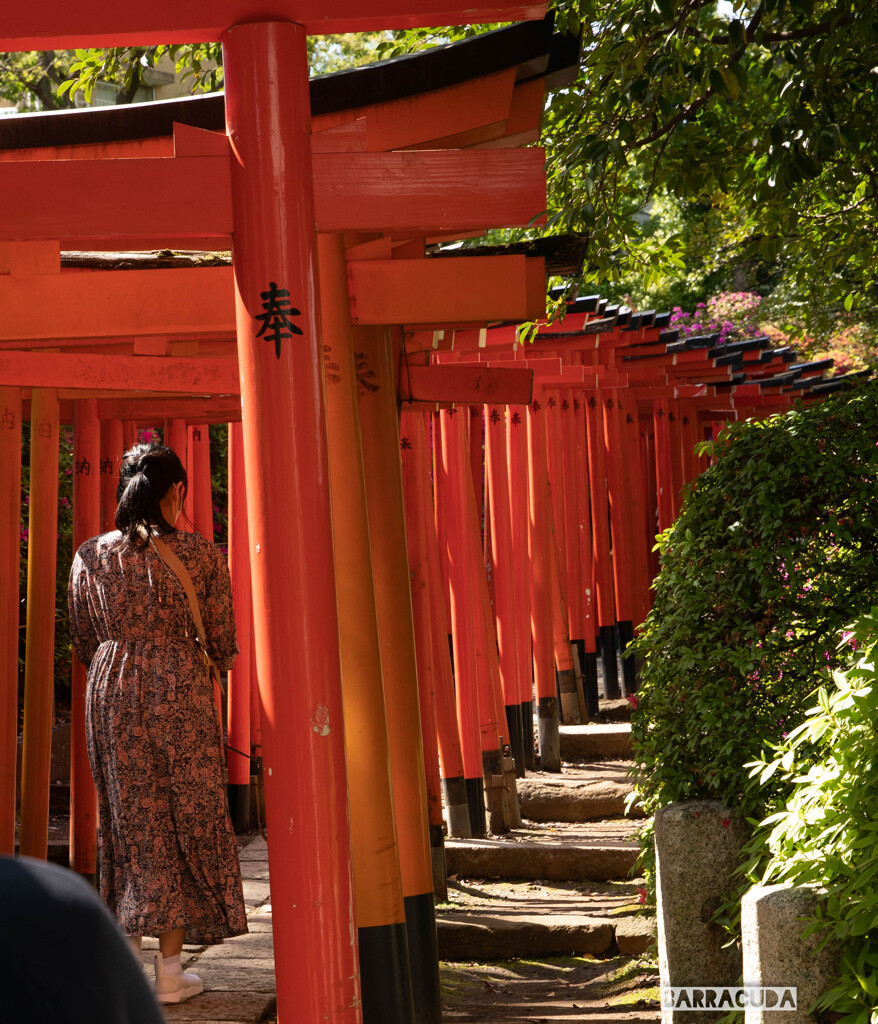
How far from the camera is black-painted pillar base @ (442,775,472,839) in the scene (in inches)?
281

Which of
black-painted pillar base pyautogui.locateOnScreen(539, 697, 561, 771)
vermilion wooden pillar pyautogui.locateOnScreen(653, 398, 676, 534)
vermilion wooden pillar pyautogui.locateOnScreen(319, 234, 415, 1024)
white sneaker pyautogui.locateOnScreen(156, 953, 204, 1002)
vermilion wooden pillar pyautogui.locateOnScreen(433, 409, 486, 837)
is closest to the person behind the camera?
vermilion wooden pillar pyautogui.locateOnScreen(319, 234, 415, 1024)

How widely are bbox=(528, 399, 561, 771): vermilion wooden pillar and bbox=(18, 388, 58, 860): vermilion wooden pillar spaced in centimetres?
467

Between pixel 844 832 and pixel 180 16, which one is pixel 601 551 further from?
pixel 180 16

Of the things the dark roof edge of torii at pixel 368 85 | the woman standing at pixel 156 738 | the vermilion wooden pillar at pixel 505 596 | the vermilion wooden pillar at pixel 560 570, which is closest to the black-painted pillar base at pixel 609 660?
the vermilion wooden pillar at pixel 560 570

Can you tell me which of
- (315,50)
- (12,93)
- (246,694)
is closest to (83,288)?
(246,694)

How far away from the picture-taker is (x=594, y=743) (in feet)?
30.8

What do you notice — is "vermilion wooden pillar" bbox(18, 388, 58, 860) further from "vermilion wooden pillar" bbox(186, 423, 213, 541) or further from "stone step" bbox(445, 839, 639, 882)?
"stone step" bbox(445, 839, 639, 882)

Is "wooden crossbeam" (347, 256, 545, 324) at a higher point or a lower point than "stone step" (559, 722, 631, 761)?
higher

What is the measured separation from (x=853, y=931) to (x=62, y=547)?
7.59 meters

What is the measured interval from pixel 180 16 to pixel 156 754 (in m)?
2.59

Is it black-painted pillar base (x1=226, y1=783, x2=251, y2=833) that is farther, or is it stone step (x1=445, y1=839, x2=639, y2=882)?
black-painted pillar base (x1=226, y1=783, x2=251, y2=833)

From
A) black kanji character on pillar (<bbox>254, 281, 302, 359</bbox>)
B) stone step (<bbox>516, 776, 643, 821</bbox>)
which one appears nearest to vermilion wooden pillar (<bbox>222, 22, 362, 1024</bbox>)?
black kanji character on pillar (<bbox>254, 281, 302, 359</bbox>)

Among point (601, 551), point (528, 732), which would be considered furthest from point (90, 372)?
point (601, 551)

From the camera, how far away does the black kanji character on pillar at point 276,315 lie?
279cm
